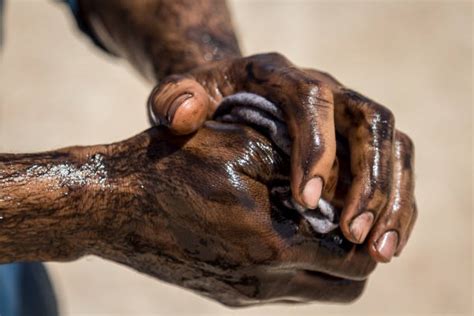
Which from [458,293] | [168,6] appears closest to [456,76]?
[458,293]

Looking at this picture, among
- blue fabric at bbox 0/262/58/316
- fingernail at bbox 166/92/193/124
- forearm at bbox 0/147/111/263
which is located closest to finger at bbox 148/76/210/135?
fingernail at bbox 166/92/193/124

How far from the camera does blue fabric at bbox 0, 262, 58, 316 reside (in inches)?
54.9

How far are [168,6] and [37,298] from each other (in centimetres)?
64

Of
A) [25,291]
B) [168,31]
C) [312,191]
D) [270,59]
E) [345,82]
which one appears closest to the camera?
[312,191]

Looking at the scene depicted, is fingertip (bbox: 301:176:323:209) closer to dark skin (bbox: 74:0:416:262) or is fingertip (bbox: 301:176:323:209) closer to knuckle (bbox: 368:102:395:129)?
dark skin (bbox: 74:0:416:262)

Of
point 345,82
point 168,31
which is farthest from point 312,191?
point 345,82

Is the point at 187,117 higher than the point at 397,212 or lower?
higher

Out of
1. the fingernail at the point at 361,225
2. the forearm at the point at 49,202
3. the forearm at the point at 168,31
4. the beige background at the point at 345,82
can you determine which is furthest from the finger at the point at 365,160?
the beige background at the point at 345,82

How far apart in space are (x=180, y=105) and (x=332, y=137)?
0.21 m

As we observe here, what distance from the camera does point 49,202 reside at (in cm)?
122

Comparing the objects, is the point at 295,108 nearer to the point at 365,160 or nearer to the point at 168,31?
the point at 365,160

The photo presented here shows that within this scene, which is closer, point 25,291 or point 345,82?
point 25,291

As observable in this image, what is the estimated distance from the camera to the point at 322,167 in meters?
1.15

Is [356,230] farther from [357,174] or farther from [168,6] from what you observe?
[168,6]
